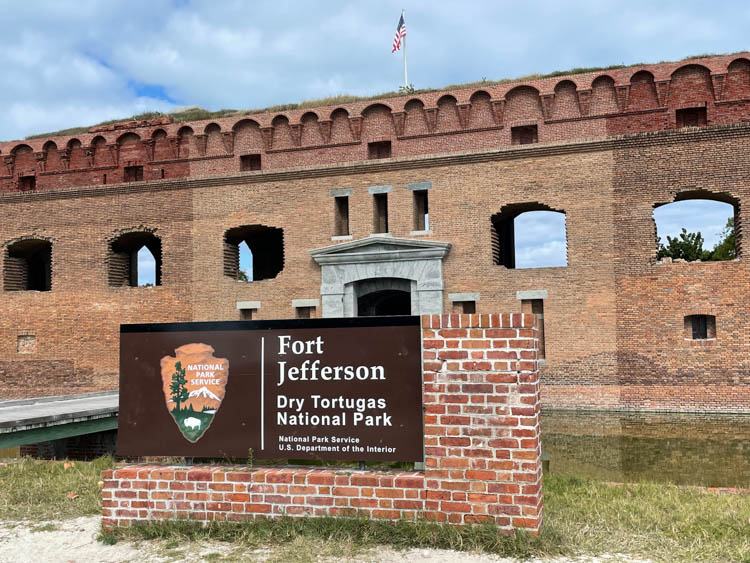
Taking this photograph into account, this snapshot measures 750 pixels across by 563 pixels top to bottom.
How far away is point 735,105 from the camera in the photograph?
1753 cm

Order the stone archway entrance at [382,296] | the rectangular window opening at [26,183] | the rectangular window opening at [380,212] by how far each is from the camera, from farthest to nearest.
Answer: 1. the rectangular window opening at [26,183]
2. the rectangular window opening at [380,212]
3. the stone archway entrance at [382,296]

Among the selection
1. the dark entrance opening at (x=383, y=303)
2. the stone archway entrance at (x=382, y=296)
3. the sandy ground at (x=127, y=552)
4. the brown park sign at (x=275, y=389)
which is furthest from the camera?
the dark entrance opening at (x=383, y=303)

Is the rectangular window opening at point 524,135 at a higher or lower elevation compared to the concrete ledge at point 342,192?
higher

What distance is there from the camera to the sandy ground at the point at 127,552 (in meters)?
4.74

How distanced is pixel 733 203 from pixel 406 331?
1581 centimetres

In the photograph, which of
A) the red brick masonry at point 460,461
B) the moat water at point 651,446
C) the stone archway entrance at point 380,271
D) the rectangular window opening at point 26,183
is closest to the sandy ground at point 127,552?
the red brick masonry at point 460,461

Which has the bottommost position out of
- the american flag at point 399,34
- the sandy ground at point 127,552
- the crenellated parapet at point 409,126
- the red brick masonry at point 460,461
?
the sandy ground at point 127,552

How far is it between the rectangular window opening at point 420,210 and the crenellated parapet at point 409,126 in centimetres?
122

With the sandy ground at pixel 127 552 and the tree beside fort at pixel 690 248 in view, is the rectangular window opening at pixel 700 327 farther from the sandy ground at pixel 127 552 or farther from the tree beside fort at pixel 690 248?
the tree beside fort at pixel 690 248

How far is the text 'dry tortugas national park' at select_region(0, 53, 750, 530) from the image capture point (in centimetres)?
1700

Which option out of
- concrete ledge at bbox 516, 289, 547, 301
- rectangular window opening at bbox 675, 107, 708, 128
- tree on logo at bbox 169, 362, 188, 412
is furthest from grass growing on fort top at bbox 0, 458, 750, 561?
rectangular window opening at bbox 675, 107, 708, 128

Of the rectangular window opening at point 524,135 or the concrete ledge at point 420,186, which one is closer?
the rectangular window opening at point 524,135

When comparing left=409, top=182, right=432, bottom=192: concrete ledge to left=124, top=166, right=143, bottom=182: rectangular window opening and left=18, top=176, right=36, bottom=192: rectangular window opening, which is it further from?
left=18, top=176, right=36, bottom=192: rectangular window opening

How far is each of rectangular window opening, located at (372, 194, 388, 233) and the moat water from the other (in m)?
7.17
